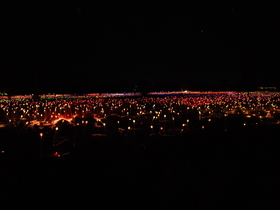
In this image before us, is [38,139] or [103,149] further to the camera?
[38,139]

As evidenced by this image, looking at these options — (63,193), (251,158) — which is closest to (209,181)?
(251,158)

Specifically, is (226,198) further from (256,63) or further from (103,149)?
(256,63)

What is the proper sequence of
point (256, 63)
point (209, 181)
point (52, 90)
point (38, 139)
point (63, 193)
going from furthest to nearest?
point (52, 90) → point (256, 63) → point (38, 139) → point (209, 181) → point (63, 193)

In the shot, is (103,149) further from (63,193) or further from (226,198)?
(226,198)

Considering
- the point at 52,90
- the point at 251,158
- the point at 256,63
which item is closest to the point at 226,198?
the point at 251,158

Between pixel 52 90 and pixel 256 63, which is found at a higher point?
pixel 256 63

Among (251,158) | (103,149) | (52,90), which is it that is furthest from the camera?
(52,90)
